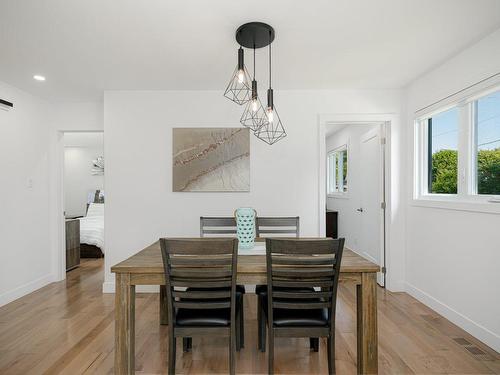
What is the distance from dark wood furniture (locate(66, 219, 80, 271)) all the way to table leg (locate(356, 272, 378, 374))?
14.0ft

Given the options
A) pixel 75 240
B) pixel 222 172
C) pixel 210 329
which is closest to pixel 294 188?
pixel 222 172

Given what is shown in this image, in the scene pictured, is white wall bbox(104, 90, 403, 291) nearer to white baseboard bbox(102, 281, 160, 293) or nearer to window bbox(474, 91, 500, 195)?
white baseboard bbox(102, 281, 160, 293)

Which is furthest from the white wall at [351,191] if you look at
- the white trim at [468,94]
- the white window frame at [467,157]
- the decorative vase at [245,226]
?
the decorative vase at [245,226]

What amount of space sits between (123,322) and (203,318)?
492 millimetres

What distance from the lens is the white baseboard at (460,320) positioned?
7.36 feet

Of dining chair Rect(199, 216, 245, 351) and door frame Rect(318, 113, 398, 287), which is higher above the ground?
door frame Rect(318, 113, 398, 287)

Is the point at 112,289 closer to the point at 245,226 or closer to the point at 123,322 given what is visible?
the point at 123,322

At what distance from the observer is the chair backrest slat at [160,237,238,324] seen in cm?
163

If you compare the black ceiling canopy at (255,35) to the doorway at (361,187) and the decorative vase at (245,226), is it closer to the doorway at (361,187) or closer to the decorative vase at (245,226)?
the decorative vase at (245,226)

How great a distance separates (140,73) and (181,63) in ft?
1.68

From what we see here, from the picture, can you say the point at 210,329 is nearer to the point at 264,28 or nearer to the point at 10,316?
the point at 264,28

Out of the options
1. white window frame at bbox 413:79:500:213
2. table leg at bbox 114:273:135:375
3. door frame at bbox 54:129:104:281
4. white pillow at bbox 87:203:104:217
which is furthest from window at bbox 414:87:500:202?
white pillow at bbox 87:203:104:217

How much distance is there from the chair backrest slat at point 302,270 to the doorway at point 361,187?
1.95 metres

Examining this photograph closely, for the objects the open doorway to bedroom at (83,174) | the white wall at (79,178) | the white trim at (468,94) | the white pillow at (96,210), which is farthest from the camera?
the white wall at (79,178)
